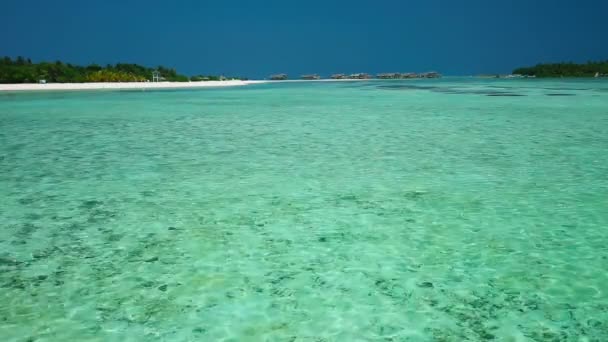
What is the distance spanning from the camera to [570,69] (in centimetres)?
10456

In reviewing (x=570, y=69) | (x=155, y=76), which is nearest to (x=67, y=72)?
(x=155, y=76)

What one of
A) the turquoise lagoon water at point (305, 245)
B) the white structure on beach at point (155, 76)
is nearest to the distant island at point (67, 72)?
the white structure on beach at point (155, 76)

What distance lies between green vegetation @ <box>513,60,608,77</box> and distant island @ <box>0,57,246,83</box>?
260ft

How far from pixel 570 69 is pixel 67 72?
9357 centimetres

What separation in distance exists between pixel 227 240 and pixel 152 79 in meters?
67.1

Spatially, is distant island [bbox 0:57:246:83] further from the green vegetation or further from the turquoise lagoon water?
the green vegetation

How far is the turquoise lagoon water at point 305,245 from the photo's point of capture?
3.46 meters

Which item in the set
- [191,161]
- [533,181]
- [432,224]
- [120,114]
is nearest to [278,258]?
[432,224]

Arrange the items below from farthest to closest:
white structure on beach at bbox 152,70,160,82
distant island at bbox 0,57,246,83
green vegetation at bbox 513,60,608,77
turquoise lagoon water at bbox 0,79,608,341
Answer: green vegetation at bbox 513,60,608,77
white structure on beach at bbox 152,70,160,82
distant island at bbox 0,57,246,83
turquoise lagoon water at bbox 0,79,608,341

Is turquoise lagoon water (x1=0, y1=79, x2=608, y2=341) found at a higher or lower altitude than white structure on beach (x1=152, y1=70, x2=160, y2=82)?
A: lower

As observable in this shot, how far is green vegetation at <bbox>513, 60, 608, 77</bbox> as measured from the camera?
100594mm

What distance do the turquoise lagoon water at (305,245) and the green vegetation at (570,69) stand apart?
10499 cm

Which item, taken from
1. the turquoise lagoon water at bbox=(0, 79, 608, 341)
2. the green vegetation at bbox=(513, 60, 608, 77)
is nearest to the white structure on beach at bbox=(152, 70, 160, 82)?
the turquoise lagoon water at bbox=(0, 79, 608, 341)

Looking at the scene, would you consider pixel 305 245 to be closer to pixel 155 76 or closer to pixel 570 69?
pixel 155 76
